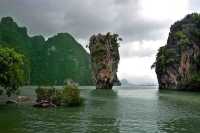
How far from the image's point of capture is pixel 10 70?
4838 cm

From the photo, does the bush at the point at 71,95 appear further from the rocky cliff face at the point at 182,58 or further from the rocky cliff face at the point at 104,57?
the rocky cliff face at the point at 104,57

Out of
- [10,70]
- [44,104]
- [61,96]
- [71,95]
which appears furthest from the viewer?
[61,96]

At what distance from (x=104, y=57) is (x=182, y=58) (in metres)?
32.7

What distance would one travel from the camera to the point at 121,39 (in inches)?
5812

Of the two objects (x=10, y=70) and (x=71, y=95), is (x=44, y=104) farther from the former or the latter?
(x=10, y=70)

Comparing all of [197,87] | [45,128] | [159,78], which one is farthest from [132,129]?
[159,78]

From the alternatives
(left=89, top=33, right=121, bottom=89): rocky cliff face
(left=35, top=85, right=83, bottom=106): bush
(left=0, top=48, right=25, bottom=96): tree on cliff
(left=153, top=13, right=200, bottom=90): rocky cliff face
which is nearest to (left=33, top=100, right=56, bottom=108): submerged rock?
(left=35, top=85, right=83, bottom=106): bush

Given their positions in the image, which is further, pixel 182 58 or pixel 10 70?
pixel 182 58

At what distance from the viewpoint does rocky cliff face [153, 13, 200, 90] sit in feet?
441

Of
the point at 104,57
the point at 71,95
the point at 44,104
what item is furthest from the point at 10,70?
the point at 104,57

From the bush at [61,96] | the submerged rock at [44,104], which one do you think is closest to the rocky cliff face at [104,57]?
the bush at [61,96]

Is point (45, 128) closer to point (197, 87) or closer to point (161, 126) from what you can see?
point (161, 126)

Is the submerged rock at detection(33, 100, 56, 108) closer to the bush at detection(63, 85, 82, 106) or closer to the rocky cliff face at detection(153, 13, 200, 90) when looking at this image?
the bush at detection(63, 85, 82, 106)

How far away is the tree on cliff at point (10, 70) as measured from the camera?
47812mm
